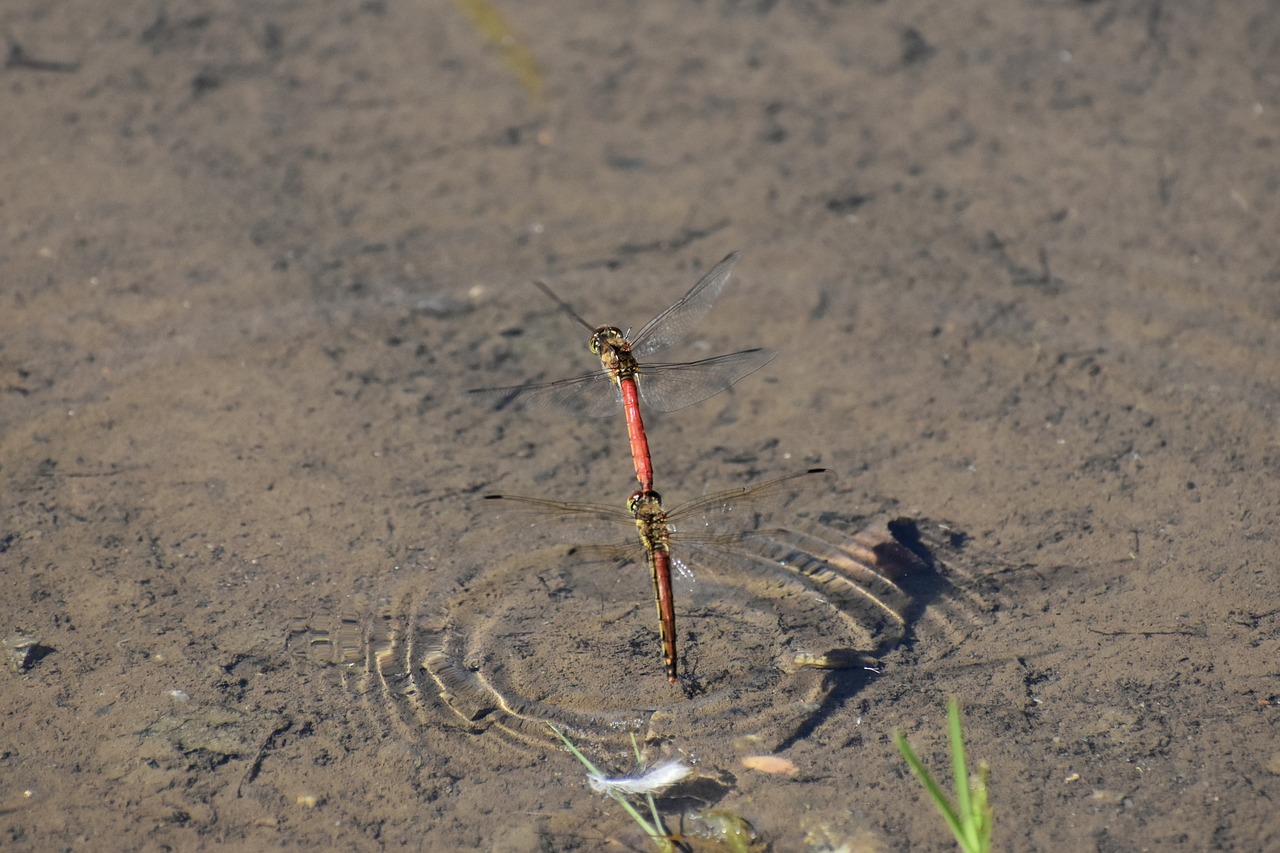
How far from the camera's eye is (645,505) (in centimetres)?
347

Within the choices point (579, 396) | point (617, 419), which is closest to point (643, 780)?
point (579, 396)

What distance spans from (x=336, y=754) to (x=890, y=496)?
1.75 meters

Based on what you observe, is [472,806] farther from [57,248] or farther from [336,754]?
[57,248]

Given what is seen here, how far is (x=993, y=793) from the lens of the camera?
2910mm

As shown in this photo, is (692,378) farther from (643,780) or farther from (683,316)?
(643,780)

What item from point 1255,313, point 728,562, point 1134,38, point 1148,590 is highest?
point 1134,38

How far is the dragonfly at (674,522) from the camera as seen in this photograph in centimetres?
340

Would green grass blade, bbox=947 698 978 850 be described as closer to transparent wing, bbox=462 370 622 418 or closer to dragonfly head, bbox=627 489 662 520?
dragonfly head, bbox=627 489 662 520

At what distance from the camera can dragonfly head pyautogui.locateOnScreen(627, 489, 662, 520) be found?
3459 millimetres

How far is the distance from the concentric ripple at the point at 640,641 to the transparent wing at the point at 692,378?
506 millimetres

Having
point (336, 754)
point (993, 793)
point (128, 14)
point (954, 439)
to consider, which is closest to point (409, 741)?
point (336, 754)

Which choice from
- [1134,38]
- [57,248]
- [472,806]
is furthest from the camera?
[1134,38]

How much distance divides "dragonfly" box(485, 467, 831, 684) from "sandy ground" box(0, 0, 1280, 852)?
94mm

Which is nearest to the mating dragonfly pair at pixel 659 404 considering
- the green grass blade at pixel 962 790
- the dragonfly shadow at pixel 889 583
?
the dragonfly shadow at pixel 889 583
